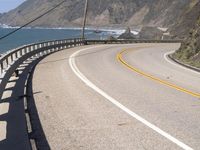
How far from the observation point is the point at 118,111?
1162 centimetres

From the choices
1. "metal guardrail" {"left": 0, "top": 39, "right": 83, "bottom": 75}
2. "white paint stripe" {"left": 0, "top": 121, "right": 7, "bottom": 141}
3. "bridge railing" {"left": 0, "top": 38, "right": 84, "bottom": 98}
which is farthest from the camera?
"metal guardrail" {"left": 0, "top": 39, "right": 83, "bottom": 75}

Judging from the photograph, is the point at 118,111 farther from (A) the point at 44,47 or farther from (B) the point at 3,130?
(A) the point at 44,47

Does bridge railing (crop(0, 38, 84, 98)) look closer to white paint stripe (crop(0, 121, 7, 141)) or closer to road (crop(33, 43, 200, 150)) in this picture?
road (crop(33, 43, 200, 150))

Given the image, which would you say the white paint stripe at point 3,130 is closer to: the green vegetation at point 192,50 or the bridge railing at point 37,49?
the bridge railing at point 37,49

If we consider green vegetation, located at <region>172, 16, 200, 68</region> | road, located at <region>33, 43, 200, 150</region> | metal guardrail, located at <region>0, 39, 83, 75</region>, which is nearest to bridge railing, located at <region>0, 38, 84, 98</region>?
metal guardrail, located at <region>0, 39, 83, 75</region>

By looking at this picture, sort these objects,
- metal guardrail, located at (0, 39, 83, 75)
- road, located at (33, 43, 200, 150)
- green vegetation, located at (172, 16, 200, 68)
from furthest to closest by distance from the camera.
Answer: green vegetation, located at (172, 16, 200, 68) → metal guardrail, located at (0, 39, 83, 75) → road, located at (33, 43, 200, 150)

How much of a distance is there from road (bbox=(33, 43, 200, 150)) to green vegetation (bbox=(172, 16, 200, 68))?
392 inches

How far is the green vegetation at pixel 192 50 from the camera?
2891cm

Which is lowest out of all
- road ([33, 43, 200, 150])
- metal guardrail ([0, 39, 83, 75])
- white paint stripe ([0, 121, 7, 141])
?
metal guardrail ([0, 39, 83, 75])

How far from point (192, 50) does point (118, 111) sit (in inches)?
808

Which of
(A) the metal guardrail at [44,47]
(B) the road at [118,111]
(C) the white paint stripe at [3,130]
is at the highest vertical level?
(C) the white paint stripe at [3,130]

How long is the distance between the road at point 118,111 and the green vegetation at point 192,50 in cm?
997

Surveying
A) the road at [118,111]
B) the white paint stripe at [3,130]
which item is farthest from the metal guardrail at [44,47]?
the white paint stripe at [3,130]

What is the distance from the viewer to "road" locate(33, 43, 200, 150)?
29.0 feet
